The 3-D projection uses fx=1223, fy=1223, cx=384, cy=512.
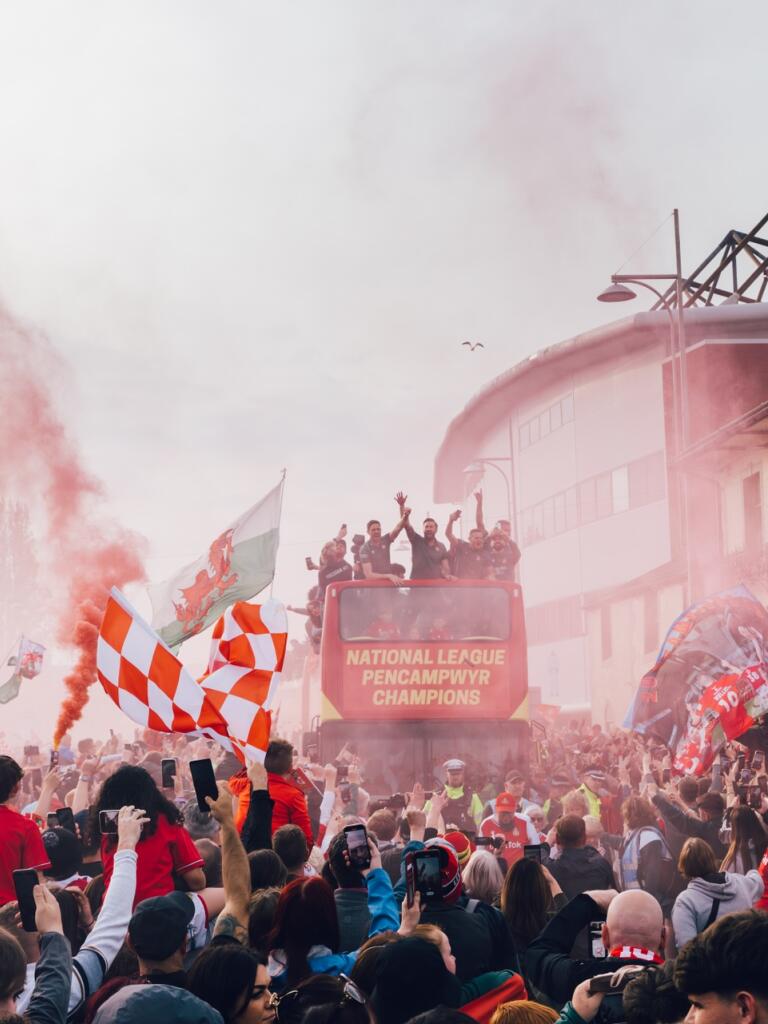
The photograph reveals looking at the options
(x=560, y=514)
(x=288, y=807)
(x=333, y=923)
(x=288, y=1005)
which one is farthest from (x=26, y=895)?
(x=560, y=514)

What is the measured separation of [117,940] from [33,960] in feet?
1.03

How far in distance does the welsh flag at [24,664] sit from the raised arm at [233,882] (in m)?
12.4

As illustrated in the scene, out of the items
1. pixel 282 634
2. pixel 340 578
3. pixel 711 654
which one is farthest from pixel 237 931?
pixel 340 578

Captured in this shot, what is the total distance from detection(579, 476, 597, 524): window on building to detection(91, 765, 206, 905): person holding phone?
112ft

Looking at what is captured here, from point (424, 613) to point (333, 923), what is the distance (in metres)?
10.9

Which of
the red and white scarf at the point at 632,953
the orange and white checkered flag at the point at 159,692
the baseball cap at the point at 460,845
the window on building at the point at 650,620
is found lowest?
the red and white scarf at the point at 632,953

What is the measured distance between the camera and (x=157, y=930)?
11.8 ft

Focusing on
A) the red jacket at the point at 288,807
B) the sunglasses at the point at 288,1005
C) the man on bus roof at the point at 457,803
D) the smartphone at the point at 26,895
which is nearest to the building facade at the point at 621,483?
the man on bus roof at the point at 457,803

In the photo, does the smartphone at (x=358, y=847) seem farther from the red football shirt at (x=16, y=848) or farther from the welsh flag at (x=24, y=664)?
the welsh flag at (x=24, y=664)

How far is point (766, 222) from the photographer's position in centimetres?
Answer: 2905

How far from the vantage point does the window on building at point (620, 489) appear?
3612 centimetres

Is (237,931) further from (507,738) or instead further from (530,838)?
(507,738)

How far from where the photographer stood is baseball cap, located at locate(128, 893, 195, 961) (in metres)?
3.56

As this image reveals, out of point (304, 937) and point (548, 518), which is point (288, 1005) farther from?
point (548, 518)
